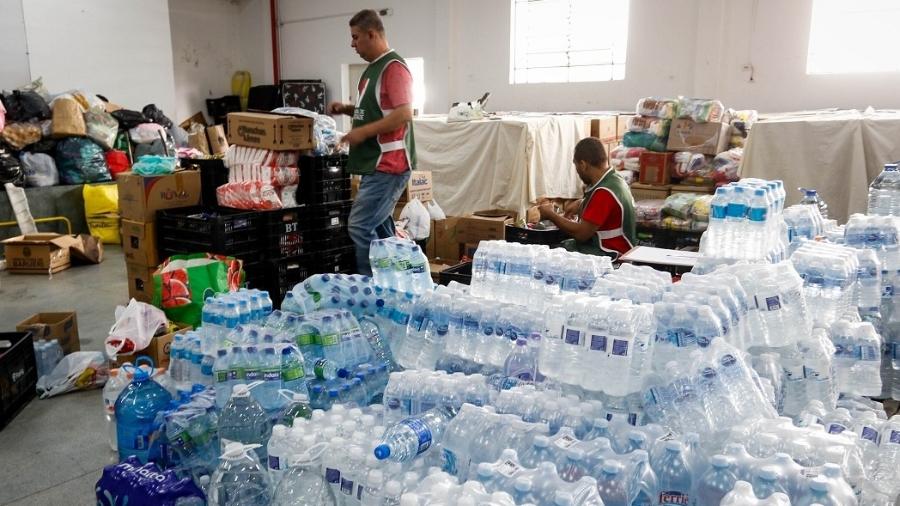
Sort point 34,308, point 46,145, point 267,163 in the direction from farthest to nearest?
point 46,145, point 34,308, point 267,163

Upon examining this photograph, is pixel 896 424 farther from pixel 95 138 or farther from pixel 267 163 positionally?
pixel 95 138

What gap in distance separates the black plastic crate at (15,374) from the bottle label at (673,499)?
3183 mm

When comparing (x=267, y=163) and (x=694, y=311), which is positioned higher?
(x=267, y=163)

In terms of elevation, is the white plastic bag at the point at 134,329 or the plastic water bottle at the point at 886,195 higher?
the plastic water bottle at the point at 886,195

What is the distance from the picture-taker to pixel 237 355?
7.81 feet

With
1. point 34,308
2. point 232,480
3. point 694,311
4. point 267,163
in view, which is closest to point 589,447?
point 694,311

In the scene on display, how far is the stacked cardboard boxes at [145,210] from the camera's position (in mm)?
4387

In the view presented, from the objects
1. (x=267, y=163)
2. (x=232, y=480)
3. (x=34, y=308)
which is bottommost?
(x=34, y=308)

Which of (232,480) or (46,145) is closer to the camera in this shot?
(232,480)

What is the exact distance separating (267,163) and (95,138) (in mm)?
4523

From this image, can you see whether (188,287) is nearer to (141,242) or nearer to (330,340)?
(141,242)

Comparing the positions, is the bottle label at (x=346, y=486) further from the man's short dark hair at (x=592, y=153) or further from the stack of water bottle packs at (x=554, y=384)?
the man's short dark hair at (x=592, y=153)

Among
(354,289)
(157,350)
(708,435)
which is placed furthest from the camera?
(157,350)

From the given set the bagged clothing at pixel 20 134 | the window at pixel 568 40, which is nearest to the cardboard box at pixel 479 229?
the window at pixel 568 40
